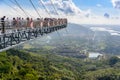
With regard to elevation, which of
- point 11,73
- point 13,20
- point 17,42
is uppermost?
point 13,20

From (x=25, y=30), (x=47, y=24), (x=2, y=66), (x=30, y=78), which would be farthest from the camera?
(x=2, y=66)

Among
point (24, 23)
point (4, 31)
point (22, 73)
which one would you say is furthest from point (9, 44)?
point (22, 73)

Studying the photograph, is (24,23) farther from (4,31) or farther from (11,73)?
(11,73)

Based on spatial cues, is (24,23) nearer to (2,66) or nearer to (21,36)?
(21,36)

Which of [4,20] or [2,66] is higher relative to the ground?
[4,20]

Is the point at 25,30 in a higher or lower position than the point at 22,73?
higher

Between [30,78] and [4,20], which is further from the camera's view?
[30,78]

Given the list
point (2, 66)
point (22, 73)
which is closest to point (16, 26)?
point (22, 73)

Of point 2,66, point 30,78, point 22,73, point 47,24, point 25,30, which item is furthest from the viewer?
point 2,66

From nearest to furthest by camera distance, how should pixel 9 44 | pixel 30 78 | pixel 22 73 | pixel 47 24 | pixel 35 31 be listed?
1. pixel 9 44
2. pixel 35 31
3. pixel 47 24
4. pixel 30 78
5. pixel 22 73
